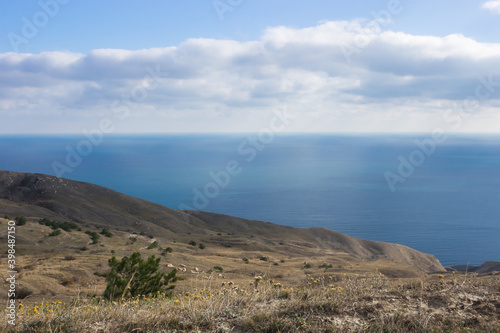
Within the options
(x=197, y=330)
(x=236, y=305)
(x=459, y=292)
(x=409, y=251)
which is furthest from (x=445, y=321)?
(x=409, y=251)

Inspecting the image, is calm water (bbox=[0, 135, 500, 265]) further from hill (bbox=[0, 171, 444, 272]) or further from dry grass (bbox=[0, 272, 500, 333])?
dry grass (bbox=[0, 272, 500, 333])

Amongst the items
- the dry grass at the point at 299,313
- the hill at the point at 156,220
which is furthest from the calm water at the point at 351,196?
the dry grass at the point at 299,313

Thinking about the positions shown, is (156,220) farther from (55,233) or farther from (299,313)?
(299,313)

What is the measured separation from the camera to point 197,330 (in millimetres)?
3982

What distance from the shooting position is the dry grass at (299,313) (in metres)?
4.04

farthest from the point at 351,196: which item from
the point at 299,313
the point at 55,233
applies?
the point at 299,313

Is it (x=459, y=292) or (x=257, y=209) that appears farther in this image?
(x=257, y=209)

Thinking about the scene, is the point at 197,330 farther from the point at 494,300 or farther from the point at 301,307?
the point at 494,300

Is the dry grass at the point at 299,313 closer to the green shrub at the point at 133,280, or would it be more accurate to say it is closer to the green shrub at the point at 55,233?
the green shrub at the point at 133,280

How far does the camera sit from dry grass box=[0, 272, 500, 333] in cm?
404

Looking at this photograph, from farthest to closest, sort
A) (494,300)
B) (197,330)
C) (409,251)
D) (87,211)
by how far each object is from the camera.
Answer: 1. (409,251)
2. (87,211)
3. (494,300)
4. (197,330)

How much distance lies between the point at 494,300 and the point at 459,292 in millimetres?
466

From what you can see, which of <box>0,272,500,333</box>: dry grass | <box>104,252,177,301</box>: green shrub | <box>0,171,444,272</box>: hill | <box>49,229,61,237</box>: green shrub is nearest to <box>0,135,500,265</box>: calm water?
<box>0,171,444,272</box>: hill

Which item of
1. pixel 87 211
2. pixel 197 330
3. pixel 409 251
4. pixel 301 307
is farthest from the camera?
pixel 409 251
